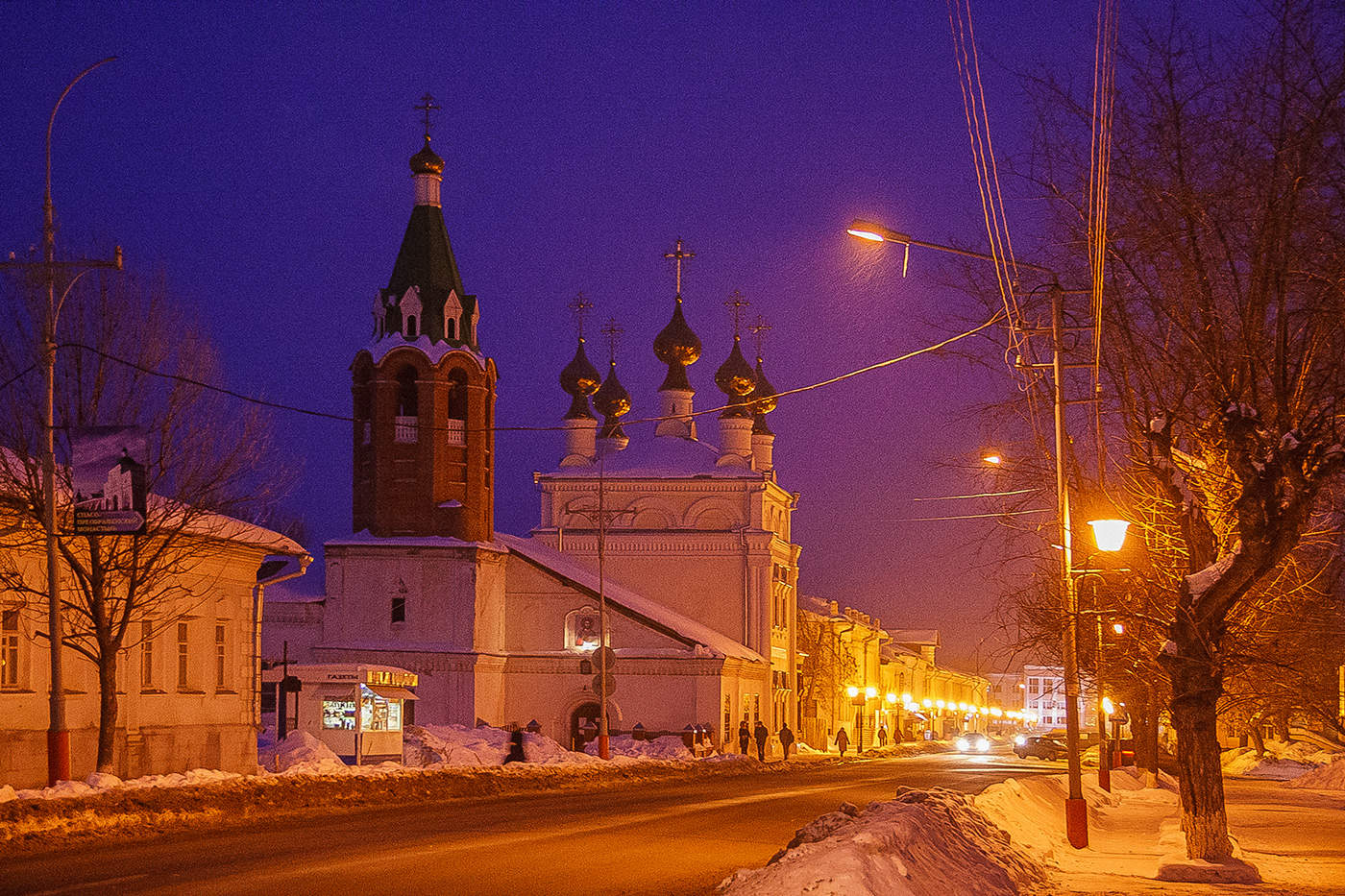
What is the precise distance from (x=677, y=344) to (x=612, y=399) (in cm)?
446

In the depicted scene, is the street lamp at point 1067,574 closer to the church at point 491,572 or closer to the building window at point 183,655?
the building window at point 183,655

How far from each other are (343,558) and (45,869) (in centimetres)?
4449

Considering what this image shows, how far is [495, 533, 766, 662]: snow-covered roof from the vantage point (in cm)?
6194

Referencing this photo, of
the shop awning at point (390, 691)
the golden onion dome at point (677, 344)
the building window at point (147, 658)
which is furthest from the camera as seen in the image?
the golden onion dome at point (677, 344)

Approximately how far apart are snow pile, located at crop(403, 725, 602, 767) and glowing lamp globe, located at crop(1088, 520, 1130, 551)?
2188 cm

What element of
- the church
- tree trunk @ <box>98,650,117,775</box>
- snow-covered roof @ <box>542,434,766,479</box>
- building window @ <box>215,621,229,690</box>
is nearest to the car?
the church

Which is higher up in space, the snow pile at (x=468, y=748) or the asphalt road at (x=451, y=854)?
the asphalt road at (x=451, y=854)

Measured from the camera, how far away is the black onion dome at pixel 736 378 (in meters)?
80.5

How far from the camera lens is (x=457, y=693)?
193ft

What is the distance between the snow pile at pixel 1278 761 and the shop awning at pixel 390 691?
2553 cm

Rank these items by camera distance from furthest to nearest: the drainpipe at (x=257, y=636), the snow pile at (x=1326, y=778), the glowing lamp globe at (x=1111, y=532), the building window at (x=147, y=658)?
1. the snow pile at (x=1326, y=778)
2. the drainpipe at (x=257, y=636)
3. the building window at (x=147, y=658)
4. the glowing lamp globe at (x=1111, y=532)

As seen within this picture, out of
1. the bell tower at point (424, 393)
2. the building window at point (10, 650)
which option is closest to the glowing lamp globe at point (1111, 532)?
the building window at point (10, 650)

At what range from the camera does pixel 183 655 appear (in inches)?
1283

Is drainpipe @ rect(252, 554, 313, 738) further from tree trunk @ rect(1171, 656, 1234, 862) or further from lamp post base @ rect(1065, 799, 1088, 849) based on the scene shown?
tree trunk @ rect(1171, 656, 1234, 862)
